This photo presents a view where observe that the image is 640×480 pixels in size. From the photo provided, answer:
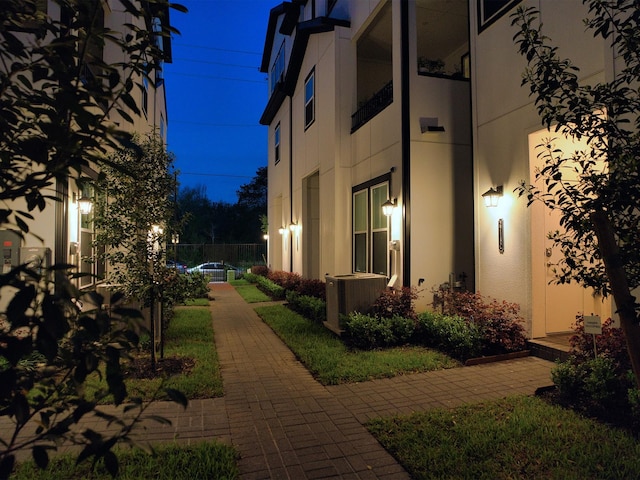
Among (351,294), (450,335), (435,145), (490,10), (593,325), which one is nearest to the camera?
A: (593,325)

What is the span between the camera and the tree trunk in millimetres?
1914

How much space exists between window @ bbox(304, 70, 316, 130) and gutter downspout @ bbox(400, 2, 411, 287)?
15.5ft

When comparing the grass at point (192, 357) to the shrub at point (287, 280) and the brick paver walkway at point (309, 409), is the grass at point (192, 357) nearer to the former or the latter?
the brick paver walkway at point (309, 409)

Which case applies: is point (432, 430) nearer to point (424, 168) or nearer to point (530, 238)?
point (530, 238)

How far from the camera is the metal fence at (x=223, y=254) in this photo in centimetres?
2558

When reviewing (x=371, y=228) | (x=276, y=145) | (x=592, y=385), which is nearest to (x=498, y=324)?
(x=592, y=385)

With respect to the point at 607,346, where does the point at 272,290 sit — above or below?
below

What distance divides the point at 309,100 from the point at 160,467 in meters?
11.9

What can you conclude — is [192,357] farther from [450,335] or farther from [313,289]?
[313,289]

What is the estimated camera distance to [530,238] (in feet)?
20.1

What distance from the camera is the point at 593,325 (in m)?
4.16

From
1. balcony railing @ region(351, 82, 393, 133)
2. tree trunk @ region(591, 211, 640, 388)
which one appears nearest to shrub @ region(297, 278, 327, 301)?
balcony railing @ region(351, 82, 393, 133)

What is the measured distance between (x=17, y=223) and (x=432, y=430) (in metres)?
3.56

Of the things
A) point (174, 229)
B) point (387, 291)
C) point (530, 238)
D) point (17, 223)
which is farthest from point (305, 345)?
point (17, 223)
